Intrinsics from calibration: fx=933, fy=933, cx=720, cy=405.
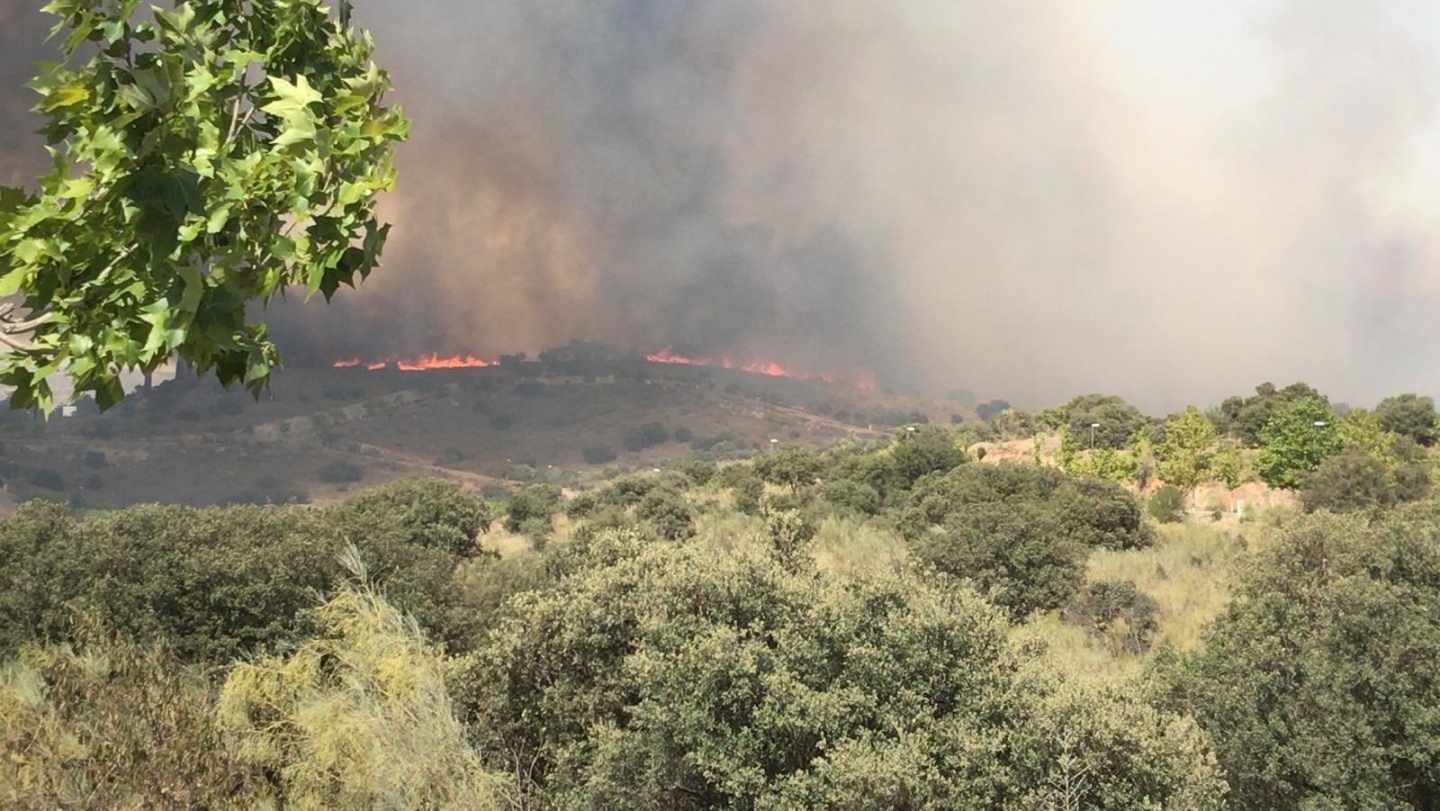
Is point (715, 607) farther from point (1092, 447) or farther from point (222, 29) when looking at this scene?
point (1092, 447)

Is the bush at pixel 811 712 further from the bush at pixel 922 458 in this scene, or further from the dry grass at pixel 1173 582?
the bush at pixel 922 458

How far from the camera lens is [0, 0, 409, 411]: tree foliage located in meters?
3.10

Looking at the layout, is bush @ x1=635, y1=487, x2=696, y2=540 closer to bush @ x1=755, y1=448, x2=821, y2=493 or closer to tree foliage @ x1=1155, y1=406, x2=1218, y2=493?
bush @ x1=755, y1=448, x2=821, y2=493

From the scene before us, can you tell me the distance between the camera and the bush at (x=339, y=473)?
184750mm

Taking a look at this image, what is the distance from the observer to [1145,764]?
1225 cm

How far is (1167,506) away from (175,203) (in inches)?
2315

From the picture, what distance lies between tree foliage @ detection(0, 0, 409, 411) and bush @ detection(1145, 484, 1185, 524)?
57.1m

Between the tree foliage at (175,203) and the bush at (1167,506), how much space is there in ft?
187

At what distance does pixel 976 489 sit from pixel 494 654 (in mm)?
37740

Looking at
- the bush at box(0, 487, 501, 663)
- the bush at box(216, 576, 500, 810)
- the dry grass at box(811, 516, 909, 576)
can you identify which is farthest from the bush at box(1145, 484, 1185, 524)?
the bush at box(216, 576, 500, 810)

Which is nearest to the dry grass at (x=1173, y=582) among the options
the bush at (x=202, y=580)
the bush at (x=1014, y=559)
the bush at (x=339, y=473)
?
the bush at (x=1014, y=559)

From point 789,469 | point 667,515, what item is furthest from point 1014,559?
point 789,469

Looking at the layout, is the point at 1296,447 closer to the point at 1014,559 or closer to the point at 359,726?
the point at 1014,559

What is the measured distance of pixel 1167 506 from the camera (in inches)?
2142
